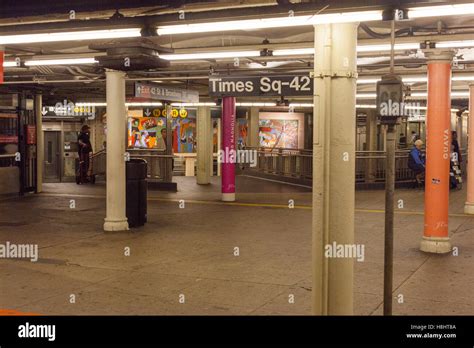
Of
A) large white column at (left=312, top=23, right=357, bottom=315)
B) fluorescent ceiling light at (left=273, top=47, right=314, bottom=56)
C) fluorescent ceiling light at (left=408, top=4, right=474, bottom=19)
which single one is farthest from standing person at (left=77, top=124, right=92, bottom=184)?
fluorescent ceiling light at (left=408, top=4, right=474, bottom=19)

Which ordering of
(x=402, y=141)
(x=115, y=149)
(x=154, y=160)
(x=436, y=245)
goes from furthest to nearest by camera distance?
1. (x=402, y=141)
2. (x=154, y=160)
3. (x=115, y=149)
4. (x=436, y=245)

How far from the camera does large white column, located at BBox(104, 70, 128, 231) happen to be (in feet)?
38.0

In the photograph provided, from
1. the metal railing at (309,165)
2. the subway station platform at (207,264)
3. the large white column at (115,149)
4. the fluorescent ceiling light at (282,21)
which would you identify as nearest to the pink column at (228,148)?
the subway station platform at (207,264)

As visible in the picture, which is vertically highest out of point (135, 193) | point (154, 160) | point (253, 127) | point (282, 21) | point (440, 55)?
point (440, 55)

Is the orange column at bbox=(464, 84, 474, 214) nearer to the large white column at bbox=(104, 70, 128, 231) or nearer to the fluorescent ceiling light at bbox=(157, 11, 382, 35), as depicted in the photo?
the large white column at bbox=(104, 70, 128, 231)

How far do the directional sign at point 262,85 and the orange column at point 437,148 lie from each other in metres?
2.21

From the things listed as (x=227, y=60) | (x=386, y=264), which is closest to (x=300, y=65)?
(x=227, y=60)

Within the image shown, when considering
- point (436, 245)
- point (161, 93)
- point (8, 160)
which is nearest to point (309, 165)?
point (161, 93)

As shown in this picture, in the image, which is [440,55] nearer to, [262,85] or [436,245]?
[262,85]

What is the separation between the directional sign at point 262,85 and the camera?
8.94 m

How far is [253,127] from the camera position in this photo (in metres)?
25.6

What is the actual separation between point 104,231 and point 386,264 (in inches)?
310

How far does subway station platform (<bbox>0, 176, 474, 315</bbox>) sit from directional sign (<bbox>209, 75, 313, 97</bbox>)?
2545 millimetres

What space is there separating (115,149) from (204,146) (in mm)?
10102
